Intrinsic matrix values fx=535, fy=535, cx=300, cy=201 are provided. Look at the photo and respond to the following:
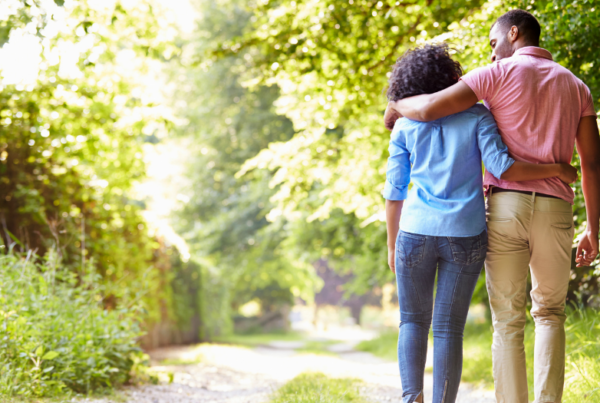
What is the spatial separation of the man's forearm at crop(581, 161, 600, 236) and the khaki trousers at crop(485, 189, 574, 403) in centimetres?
12

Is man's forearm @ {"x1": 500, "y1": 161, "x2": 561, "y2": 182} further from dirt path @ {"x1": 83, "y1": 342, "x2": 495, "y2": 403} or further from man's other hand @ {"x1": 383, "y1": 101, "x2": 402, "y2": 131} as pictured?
dirt path @ {"x1": 83, "y1": 342, "x2": 495, "y2": 403}

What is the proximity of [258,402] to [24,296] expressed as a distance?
6.74ft

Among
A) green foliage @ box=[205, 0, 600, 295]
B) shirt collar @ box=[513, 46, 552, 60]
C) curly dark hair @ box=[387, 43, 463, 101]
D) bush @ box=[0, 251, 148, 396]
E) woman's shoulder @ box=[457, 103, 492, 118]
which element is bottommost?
bush @ box=[0, 251, 148, 396]

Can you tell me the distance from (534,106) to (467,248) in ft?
2.29

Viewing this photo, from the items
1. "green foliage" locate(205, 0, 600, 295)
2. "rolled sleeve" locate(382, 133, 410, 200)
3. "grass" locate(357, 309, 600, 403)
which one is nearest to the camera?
"rolled sleeve" locate(382, 133, 410, 200)

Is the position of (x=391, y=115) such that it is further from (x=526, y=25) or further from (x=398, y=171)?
(x=526, y=25)

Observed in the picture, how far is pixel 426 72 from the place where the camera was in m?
2.46

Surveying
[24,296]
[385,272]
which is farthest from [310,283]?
[24,296]

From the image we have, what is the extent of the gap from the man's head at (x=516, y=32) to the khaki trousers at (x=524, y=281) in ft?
2.41

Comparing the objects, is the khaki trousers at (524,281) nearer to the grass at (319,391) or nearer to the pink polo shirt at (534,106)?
the pink polo shirt at (534,106)

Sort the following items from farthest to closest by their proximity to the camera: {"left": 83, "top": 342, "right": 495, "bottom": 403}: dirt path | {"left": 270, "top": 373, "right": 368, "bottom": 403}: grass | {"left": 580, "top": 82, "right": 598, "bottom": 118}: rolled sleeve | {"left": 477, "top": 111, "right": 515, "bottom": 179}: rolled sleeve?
1. {"left": 83, "top": 342, "right": 495, "bottom": 403}: dirt path
2. {"left": 270, "top": 373, "right": 368, "bottom": 403}: grass
3. {"left": 580, "top": 82, "right": 598, "bottom": 118}: rolled sleeve
4. {"left": 477, "top": 111, "right": 515, "bottom": 179}: rolled sleeve

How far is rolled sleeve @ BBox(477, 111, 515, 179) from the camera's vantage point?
231 cm

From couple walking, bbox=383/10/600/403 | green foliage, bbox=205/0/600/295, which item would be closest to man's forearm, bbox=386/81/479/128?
couple walking, bbox=383/10/600/403

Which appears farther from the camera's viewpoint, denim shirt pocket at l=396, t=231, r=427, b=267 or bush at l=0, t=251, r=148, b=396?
bush at l=0, t=251, r=148, b=396
